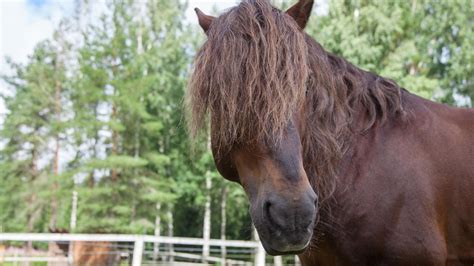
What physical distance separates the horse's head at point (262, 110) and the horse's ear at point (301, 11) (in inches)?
5.5

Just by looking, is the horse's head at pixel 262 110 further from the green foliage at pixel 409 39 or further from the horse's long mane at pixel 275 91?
the green foliage at pixel 409 39

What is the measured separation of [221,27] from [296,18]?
1.62 ft

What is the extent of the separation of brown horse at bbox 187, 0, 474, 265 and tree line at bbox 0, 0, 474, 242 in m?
16.3

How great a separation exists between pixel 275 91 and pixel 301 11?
2.44ft

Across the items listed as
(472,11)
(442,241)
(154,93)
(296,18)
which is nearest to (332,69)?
(296,18)

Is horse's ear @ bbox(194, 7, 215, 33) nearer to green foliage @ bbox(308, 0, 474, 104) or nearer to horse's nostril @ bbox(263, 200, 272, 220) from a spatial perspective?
horse's nostril @ bbox(263, 200, 272, 220)

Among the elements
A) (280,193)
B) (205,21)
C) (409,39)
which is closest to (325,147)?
(280,193)

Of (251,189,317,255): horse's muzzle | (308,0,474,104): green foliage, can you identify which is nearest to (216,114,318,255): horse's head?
(251,189,317,255): horse's muzzle

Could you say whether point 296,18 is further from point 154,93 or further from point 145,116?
point 154,93

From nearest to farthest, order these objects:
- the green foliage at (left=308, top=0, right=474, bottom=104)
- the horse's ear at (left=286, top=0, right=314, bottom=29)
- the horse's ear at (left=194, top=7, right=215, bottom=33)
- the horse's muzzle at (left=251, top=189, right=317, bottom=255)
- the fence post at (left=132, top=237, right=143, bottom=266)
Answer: the horse's muzzle at (left=251, top=189, right=317, bottom=255), the horse's ear at (left=286, top=0, right=314, bottom=29), the horse's ear at (left=194, top=7, right=215, bottom=33), the fence post at (left=132, top=237, right=143, bottom=266), the green foliage at (left=308, top=0, right=474, bottom=104)

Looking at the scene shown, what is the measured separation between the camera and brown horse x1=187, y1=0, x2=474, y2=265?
1947 millimetres

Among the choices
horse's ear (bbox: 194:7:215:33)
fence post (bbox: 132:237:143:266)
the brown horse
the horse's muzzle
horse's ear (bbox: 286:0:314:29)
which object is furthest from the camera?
fence post (bbox: 132:237:143:266)

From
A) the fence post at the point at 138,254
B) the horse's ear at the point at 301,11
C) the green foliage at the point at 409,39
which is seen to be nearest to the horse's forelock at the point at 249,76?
the horse's ear at the point at 301,11

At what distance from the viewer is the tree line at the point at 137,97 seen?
19.9m
